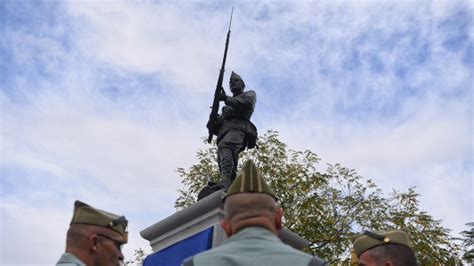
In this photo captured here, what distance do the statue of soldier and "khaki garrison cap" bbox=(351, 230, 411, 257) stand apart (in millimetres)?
4042

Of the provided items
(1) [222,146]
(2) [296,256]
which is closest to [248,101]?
(1) [222,146]

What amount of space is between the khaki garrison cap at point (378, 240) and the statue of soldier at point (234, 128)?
4042 mm

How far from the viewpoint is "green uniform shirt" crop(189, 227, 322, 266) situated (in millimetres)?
2469

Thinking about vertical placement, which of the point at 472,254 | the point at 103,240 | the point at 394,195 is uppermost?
the point at 394,195

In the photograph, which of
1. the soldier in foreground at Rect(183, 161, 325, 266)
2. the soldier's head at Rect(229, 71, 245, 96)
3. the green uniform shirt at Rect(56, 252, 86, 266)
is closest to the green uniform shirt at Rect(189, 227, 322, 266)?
the soldier in foreground at Rect(183, 161, 325, 266)

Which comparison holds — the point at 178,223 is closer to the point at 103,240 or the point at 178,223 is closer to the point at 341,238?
the point at 103,240

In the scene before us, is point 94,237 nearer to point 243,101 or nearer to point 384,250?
point 384,250

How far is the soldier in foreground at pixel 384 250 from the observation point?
321 centimetres

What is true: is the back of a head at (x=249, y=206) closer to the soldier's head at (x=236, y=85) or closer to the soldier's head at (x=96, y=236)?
the soldier's head at (x=96, y=236)

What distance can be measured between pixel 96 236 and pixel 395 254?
169cm

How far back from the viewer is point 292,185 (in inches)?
760

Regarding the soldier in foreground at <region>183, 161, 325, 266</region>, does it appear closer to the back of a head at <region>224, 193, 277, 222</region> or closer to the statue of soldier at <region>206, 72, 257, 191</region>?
the back of a head at <region>224, 193, 277, 222</region>

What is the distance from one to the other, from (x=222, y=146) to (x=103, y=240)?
14.4 ft

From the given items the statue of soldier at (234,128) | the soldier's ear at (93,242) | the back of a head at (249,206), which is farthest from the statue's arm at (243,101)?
the back of a head at (249,206)
